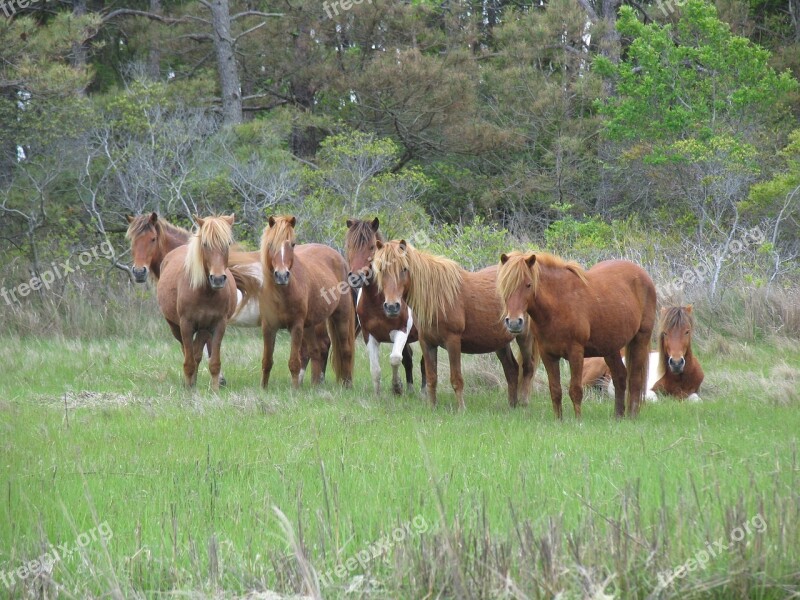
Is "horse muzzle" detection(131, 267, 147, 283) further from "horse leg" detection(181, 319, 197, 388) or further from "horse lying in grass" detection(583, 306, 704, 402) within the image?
"horse lying in grass" detection(583, 306, 704, 402)

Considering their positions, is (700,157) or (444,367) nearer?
(444,367)

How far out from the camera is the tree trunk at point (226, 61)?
91.5 feet

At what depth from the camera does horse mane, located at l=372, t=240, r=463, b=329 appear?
10352mm

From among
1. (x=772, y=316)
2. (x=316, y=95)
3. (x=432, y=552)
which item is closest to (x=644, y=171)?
(x=316, y=95)

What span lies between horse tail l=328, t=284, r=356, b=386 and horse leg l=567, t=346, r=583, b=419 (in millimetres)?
4116

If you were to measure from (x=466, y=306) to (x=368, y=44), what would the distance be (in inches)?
848

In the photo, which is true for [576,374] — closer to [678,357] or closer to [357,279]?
[678,357]

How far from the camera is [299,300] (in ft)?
39.7

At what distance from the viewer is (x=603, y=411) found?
10.5 metres

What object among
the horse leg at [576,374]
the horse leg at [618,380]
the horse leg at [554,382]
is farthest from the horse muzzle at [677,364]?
the horse leg at [554,382]

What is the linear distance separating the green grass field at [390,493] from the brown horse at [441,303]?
0.66 meters

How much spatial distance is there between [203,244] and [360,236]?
6.23 feet

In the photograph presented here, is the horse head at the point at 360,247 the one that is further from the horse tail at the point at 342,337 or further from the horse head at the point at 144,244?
the horse head at the point at 144,244

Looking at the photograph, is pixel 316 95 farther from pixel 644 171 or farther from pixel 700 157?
pixel 700 157
